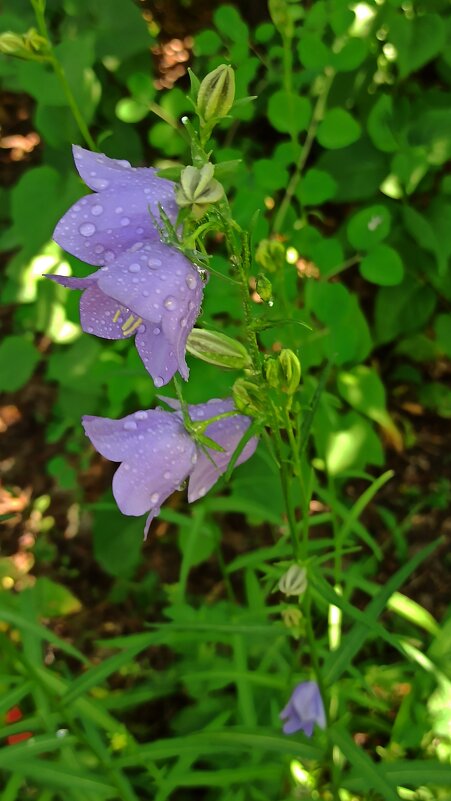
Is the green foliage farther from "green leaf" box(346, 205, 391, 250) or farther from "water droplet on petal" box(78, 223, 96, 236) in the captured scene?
"water droplet on petal" box(78, 223, 96, 236)

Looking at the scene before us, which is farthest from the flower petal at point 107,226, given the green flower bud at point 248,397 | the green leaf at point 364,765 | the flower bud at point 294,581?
the green leaf at point 364,765

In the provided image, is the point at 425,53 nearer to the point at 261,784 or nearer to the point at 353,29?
the point at 353,29

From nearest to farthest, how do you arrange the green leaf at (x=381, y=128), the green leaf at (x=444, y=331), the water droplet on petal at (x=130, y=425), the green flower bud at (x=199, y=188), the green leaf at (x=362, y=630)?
the green flower bud at (x=199, y=188) < the water droplet on petal at (x=130, y=425) < the green leaf at (x=362, y=630) < the green leaf at (x=381, y=128) < the green leaf at (x=444, y=331)

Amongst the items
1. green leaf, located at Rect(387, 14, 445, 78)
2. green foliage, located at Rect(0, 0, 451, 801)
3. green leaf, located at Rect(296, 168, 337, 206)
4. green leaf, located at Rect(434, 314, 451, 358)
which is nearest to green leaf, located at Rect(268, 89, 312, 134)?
green foliage, located at Rect(0, 0, 451, 801)

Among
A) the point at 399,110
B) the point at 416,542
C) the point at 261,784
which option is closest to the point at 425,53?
the point at 399,110

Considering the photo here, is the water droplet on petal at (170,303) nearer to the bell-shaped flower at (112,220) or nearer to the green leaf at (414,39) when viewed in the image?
the bell-shaped flower at (112,220)

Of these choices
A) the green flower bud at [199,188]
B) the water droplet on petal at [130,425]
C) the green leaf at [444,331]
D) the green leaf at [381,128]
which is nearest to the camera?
the green flower bud at [199,188]
